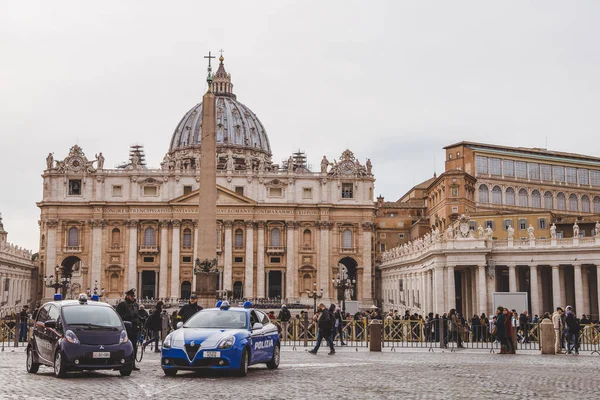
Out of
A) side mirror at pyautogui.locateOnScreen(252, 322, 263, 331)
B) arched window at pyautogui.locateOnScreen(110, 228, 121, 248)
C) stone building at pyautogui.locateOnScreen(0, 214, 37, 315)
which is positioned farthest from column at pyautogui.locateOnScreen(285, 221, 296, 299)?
side mirror at pyautogui.locateOnScreen(252, 322, 263, 331)

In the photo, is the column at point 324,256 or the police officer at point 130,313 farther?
the column at point 324,256

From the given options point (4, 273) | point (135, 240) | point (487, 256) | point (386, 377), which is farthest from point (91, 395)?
point (135, 240)

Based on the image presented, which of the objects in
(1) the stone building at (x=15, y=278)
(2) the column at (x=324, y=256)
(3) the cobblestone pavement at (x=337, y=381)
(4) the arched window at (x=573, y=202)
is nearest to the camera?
(3) the cobblestone pavement at (x=337, y=381)

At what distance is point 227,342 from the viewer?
16656mm

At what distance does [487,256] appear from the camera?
51906 mm

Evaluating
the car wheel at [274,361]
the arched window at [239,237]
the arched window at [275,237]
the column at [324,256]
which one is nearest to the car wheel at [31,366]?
the car wheel at [274,361]

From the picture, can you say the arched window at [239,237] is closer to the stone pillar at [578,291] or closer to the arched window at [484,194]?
the arched window at [484,194]

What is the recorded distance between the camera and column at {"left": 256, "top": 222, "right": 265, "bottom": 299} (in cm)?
8806

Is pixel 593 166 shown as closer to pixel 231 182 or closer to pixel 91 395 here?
pixel 231 182

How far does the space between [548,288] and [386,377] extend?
43.8 m

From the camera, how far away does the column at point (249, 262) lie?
288 ft

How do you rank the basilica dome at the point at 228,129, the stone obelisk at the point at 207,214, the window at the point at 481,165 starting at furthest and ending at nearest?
the basilica dome at the point at 228,129 → the window at the point at 481,165 → the stone obelisk at the point at 207,214

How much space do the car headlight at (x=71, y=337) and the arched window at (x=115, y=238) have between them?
73.8 meters

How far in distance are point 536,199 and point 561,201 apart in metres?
2.88
